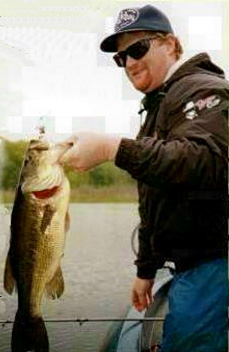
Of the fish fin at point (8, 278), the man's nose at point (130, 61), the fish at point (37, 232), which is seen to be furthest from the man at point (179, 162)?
the fish fin at point (8, 278)

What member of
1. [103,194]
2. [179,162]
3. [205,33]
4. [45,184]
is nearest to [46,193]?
[45,184]

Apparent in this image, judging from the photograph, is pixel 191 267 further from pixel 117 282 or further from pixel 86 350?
pixel 117 282

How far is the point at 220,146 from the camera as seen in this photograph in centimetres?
162

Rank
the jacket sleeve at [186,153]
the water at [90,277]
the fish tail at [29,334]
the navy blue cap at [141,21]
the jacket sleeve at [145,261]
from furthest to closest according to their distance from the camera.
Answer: the water at [90,277], the fish tail at [29,334], the jacket sleeve at [145,261], the navy blue cap at [141,21], the jacket sleeve at [186,153]

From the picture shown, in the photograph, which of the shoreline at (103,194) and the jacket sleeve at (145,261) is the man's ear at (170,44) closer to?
the jacket sleeve at (145,261)

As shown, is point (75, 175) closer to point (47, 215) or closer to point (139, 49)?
point (47, 215)

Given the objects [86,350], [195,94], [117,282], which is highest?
[195,94]

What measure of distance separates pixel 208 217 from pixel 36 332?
83cm

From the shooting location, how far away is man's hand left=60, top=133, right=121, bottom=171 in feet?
5.39

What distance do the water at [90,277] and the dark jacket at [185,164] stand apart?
765mm

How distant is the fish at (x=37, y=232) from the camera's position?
A: 2000mm

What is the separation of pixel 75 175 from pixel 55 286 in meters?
0.49

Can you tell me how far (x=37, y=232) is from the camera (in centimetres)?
208

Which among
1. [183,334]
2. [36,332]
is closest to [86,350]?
[36,332]
